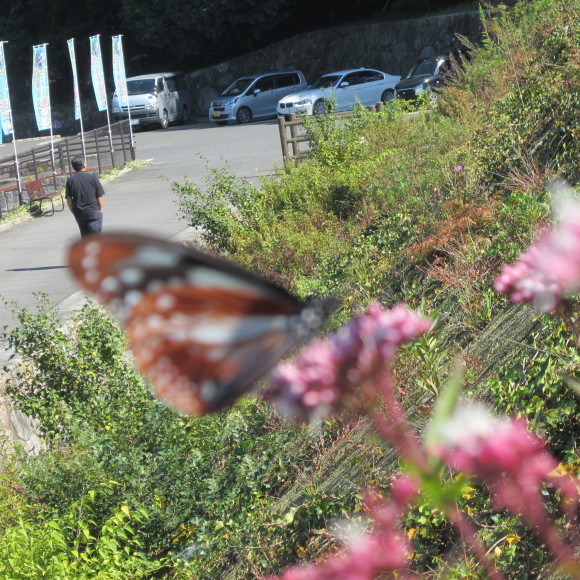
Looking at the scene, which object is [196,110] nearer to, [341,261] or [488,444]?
[341,261]

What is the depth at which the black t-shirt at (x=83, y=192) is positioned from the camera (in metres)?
10.8

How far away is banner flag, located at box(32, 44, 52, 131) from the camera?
21.1m

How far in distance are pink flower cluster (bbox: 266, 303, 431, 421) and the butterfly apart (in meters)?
0.06

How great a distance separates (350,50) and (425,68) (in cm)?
1109

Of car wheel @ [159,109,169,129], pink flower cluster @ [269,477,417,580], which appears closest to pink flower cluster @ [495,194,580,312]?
pink flower cluster @ [269,477,417,580]

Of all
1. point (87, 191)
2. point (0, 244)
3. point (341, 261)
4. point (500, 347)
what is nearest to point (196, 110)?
point (0, 244)

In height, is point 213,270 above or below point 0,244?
above

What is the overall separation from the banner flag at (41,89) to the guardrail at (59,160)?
116 centimetres

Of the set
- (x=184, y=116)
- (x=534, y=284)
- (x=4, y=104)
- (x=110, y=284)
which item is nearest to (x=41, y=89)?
(x=4, y=104)

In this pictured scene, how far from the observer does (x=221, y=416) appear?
5.45 m

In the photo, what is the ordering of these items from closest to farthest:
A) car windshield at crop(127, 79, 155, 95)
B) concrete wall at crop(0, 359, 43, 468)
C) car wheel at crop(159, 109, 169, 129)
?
1. concrete wall at crop(0, 359, 43, 468)
2. car windshield at crop(127, 79, 155, 95)
3. car wheel at crop(159, 109, 169, 129)

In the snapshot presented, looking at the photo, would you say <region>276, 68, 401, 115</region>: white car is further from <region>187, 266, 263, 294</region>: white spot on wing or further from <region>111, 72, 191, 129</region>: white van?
<region>187, 266, 263, 294</region>: white spot on wing

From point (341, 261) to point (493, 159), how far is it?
1.76 metres

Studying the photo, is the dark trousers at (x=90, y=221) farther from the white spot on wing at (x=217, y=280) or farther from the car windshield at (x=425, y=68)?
the car windshield at (x=425, y=68)
